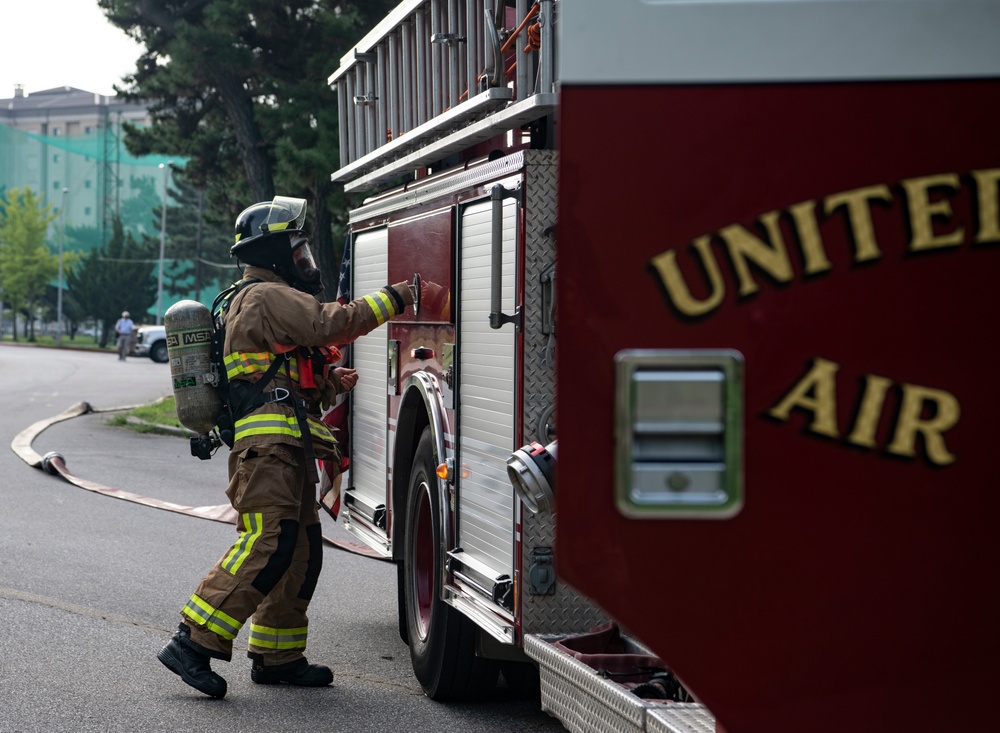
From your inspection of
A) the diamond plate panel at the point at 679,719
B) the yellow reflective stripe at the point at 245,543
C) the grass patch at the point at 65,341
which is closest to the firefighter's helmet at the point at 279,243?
the yellow reflective stripe at the point at 245,543

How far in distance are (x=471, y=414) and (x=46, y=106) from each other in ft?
390

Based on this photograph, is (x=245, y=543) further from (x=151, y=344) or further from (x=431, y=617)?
(x=151, y=344)

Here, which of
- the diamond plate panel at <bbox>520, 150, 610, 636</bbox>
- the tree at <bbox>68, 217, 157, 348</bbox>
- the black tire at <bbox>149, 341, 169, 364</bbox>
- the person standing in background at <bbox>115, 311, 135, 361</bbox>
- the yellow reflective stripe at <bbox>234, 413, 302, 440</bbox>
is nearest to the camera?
the diamond plate panel at <bbox>520, 150, 610, 636</bbox>

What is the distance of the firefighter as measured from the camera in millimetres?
5488

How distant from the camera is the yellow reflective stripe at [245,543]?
5.52 meters

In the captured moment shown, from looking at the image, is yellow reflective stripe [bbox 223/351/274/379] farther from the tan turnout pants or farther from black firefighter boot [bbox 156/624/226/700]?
black firefighter boot [bbox 156/624/226/700]

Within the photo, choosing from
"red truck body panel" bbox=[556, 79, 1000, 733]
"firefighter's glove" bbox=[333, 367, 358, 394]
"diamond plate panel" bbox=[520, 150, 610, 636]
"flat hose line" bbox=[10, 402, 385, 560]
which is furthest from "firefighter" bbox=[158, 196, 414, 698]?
"red truck body panel" bbox=[556, 79, 1000, 733]

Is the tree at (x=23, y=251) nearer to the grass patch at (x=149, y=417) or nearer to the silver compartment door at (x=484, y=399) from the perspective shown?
the grass patch at (x=149, y=417)

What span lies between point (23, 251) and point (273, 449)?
70.2 m

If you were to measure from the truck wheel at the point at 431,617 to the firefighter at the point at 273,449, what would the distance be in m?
0.42

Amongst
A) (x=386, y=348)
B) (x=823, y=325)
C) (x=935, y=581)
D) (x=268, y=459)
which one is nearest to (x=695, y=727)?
(x=935, y=581)

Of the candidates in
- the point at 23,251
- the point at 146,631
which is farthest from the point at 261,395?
the point at 23,251

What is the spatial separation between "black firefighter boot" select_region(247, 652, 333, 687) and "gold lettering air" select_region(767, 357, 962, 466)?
157 inches

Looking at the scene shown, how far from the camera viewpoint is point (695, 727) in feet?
9.68
